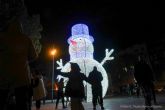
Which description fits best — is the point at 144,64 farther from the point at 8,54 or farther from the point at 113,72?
the point at 113,72

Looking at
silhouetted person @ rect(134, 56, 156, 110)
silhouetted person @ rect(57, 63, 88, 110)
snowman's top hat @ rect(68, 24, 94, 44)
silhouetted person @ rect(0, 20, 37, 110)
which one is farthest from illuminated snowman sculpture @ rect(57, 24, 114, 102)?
silhouetted person @ rect(0, 20, 37, 110)

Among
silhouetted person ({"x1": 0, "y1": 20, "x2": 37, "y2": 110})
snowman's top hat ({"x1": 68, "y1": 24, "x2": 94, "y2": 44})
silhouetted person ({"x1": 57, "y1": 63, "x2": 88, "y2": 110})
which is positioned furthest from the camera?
snowman's top hat ({"x1": 68, "y1": 24, "x2": 94, "y2": 44})

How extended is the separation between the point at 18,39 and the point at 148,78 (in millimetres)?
7981

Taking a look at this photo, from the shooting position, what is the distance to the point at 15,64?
15.5 ft

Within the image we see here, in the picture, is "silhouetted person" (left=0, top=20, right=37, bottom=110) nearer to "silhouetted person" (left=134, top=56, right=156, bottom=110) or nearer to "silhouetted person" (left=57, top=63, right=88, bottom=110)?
"silhouetted person" (left=57, top=63, right=88, bottom=110)

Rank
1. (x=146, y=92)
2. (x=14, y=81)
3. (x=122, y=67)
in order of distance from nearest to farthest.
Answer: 1. (x=14, y=81)
2. (x=146, y=92)
3. (x=122, y=67)

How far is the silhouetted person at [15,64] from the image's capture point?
460cm

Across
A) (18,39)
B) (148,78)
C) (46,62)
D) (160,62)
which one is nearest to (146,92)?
(148,78)

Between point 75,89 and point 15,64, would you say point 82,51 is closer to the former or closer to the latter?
point 75,89

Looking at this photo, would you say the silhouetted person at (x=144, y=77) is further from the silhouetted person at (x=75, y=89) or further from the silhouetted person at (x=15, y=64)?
the silhouetted person at (x=15, y=64)

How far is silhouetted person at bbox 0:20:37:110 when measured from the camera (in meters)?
4.60

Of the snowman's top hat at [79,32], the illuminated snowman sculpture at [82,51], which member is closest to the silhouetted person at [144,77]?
the illuminated snowman sculpture at [82,51]

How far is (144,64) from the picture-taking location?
39.9 feet

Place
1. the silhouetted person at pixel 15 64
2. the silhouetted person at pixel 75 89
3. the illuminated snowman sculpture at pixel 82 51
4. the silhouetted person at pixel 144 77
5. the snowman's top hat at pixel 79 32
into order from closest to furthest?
the silhouetted person at pixel 15 64
the silhouetted person at pixel 75 89
the silhouetted person at pixel 144 77
the illuminated snowman sculpture at pixel 82 51
the snowman's top hat at pixel 79 32
